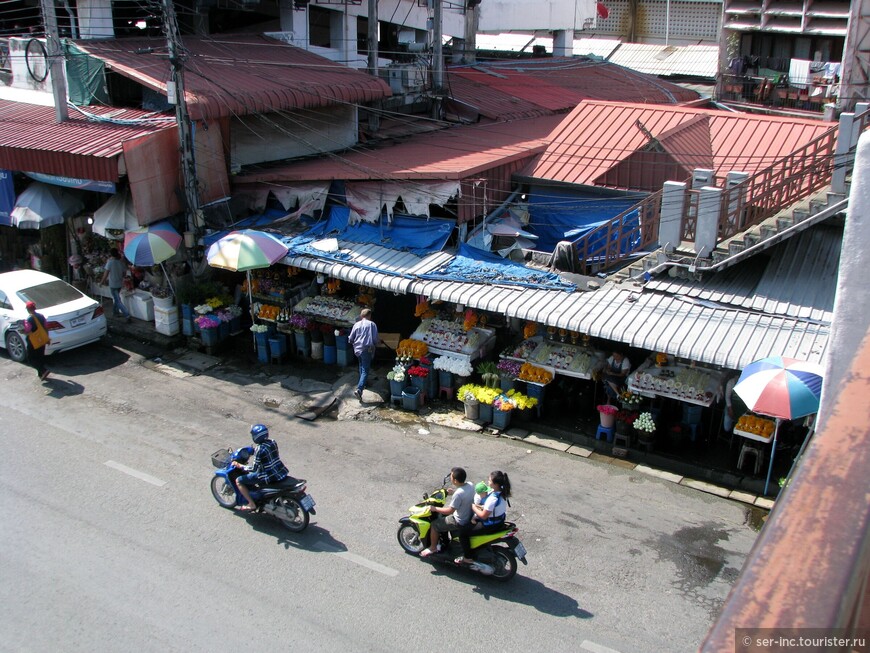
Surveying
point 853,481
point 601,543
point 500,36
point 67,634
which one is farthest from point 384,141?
point 500,36

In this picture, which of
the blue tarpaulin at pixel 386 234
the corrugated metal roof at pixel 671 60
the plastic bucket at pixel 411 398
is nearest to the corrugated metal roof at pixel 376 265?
the blue tarpaulin at pixel 386 234

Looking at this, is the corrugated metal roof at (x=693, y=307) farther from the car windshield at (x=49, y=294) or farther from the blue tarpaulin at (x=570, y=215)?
the car windshield at (x=49, y=294)

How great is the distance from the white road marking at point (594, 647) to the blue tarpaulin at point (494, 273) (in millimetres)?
6793

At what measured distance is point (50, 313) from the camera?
52.6 ft

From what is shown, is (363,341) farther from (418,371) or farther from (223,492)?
(223,492)

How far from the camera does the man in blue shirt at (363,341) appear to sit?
49.2 ft

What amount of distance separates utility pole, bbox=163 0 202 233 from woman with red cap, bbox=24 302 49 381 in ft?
11.3

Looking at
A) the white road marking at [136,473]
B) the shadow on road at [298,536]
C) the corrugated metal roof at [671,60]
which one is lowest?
the shadow on road at [298,536]

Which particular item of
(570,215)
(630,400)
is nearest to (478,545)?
(630,400)

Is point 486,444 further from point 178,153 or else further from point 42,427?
point 178,153

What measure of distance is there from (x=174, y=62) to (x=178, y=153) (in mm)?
2138

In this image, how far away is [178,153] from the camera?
16.9 metres

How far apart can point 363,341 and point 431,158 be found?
490 centimetres

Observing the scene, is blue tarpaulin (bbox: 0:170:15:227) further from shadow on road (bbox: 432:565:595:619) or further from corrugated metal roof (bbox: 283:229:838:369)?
shadow on road (bbox: 432:565:595:619)
